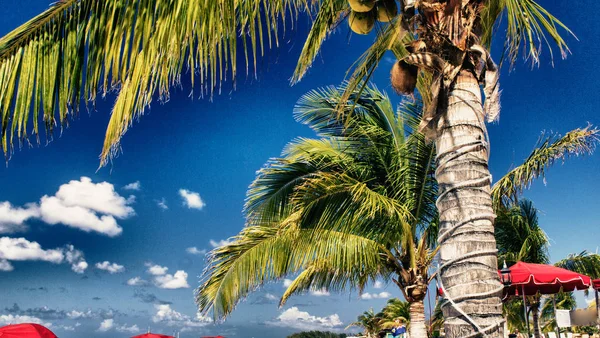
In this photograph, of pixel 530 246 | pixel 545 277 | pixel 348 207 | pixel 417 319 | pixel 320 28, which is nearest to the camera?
pixel 320 28

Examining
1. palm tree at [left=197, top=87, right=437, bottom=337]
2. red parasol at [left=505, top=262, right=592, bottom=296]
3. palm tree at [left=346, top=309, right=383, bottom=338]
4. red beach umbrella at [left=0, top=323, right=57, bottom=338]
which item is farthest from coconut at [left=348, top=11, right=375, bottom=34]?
palm tree at [left=346, top=309, right=383, bottom=338]

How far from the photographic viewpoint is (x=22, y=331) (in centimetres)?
785

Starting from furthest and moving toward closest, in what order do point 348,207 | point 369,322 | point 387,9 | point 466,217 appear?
1. point 369,322
2. point 348,207
3. point 387,9
4. point 466,217

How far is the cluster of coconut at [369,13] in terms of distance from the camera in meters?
3.14

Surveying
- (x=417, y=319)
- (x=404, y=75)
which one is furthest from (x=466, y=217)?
(x=417, y=319)

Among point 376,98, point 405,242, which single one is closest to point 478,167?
point 405,242

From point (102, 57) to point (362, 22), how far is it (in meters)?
1.75

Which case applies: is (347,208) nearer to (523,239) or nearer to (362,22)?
(362,22)

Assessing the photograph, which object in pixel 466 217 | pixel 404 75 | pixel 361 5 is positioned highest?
pixel 361 5

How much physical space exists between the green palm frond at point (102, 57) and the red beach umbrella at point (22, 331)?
6.84 m

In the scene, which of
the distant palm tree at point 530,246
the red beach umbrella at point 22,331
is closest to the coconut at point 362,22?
the red beach umbrella at point 22,331

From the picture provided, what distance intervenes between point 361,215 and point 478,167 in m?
4.46

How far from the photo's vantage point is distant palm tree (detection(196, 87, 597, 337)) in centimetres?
717

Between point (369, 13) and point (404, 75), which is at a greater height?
point (369, 13)
